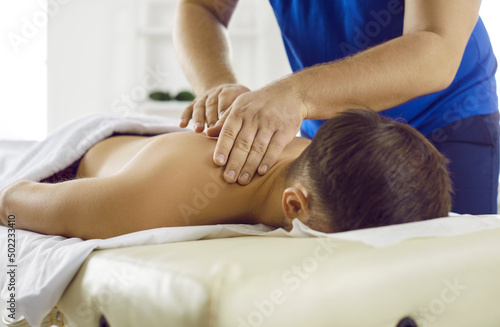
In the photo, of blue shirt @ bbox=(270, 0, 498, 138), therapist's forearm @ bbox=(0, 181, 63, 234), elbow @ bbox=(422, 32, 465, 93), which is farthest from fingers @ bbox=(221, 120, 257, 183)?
blue shirt @ bbox=(270, 0, 498, 138)

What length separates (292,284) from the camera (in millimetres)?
599

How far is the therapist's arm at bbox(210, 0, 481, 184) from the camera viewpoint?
1012 millimetres

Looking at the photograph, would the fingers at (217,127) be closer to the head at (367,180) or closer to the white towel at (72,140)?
the head at (367,180)

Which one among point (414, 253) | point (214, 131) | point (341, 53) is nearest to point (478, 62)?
point (341, 53)

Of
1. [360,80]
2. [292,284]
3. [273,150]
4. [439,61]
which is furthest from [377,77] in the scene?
[292,284]

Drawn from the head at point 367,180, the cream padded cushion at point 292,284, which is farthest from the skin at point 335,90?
the cream padded cushion at point 292,284

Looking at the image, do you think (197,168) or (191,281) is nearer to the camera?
(191,281)

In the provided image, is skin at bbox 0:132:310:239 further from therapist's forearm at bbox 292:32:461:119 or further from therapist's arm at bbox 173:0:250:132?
therapist's arm at bbox 173:0:250:132

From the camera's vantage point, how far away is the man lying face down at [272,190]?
874mm

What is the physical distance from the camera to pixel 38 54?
433cm

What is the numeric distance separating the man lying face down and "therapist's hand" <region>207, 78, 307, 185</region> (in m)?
0.03

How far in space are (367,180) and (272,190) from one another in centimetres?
24

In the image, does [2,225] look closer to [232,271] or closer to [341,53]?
[232,271]

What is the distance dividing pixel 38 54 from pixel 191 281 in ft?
13.8
